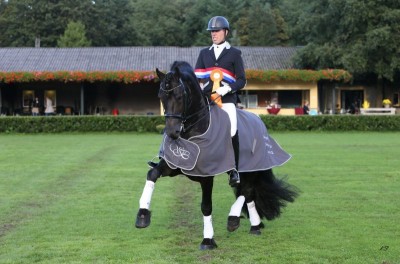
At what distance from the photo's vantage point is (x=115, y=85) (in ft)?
135

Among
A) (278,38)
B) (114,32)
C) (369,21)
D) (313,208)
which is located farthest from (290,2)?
(313,208)

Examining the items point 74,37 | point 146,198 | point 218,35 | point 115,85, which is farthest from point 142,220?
point 74,37

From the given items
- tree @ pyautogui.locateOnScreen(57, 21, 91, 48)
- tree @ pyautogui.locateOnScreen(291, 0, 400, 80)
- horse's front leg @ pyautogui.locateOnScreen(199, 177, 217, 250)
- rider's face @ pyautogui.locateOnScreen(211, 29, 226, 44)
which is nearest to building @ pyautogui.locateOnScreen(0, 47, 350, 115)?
tree @ pyautogui.locateOnScreen(291, 0, 400, 80)

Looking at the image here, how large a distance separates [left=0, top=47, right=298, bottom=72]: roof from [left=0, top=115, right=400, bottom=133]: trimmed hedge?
10541 millimetres

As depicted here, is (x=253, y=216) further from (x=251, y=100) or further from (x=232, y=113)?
(x=251, y=100)

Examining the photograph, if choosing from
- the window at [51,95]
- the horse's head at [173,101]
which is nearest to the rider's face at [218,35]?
the horse's head at [173,101]

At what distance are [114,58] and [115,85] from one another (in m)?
2.08

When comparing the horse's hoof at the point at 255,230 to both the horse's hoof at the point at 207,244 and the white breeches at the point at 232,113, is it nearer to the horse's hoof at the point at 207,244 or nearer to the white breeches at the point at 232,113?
the horse's hoof at the point at 207,244

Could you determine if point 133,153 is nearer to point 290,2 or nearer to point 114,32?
point 114,32

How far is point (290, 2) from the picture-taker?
78000 mm

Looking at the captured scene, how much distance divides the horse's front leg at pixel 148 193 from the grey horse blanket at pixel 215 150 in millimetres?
129

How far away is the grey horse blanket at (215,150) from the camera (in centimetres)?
600

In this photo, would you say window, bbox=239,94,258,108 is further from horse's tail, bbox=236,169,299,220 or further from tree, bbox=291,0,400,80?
horse's tail, bbox=236,169,299,220

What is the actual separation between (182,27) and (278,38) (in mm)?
13233
